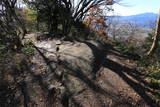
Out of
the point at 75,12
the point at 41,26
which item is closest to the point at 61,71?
the point at 75,12

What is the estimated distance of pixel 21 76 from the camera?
538cm

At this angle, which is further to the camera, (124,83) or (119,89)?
(124,83)

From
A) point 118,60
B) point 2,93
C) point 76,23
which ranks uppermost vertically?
point 76,23

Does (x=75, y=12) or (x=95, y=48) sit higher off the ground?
(x=75, y=12)

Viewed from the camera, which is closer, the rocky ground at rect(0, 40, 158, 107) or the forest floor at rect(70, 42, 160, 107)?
the forest floor at rect(70, 42, 160, 107)

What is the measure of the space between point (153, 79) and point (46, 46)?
16.4ft

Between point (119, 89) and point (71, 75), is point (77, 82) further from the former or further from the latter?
point (119, 89)

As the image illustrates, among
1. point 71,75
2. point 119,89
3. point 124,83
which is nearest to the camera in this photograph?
point 119,89

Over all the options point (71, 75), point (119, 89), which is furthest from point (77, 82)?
point (119, 89)

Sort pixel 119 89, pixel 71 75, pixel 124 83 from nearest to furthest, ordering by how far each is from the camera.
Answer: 1. pixel 119 89
2. pixel 124 83
3. pixel 71 75

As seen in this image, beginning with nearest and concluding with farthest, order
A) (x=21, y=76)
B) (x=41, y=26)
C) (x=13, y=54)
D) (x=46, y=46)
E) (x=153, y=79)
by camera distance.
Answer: (x=153, y=79) < (x=21, y=76) < (x=13, y=54) < (x=46, y=46) < (x=41, y=26)

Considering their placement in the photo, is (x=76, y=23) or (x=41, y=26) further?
(x=41, y=26)

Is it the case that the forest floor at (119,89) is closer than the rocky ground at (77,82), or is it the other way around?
the forest floor at (119,89)

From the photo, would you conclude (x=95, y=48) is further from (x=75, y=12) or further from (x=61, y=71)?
(x=75, y=12)
